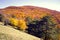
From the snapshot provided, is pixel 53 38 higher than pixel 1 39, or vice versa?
pixel 1 39

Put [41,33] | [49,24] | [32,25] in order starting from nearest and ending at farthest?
[41,33]
[49,24]
[32,25]

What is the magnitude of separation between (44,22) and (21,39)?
25.9m

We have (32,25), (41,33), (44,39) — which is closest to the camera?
(44,39)

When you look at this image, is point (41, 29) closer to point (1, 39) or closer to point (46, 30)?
point (46, 30)

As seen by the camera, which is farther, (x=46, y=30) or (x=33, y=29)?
(x=33, y=29)

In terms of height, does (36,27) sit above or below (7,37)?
below

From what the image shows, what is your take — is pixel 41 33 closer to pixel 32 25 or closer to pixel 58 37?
pixel 58 37

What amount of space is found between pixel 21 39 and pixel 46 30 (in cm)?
2030

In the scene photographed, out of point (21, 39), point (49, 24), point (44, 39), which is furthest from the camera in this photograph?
point (49, 24)

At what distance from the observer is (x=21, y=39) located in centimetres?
3053

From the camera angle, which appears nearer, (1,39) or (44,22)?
(1,39)

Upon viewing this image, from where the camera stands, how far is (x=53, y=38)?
47.2 meters

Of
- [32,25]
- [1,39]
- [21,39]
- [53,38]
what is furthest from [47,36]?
[1,39]

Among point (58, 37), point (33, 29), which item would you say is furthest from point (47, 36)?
point (33, 29)
